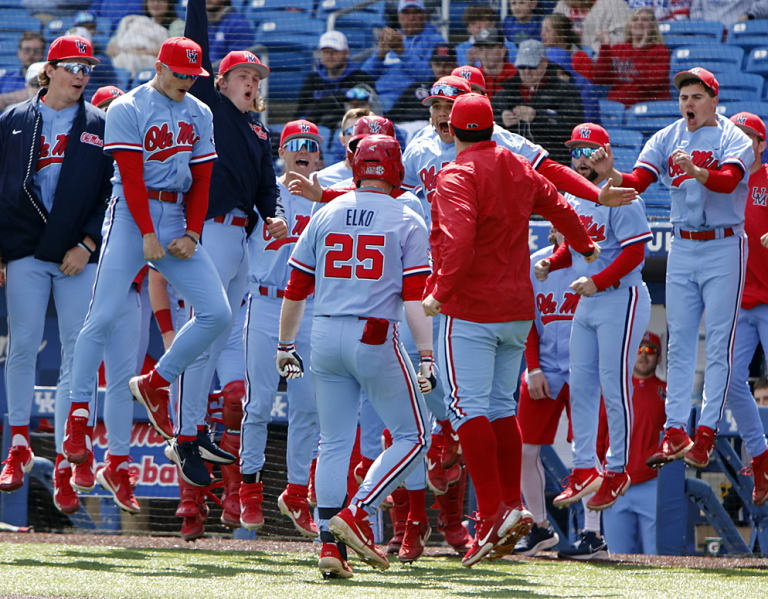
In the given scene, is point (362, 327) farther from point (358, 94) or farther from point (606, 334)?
point (358, 94)

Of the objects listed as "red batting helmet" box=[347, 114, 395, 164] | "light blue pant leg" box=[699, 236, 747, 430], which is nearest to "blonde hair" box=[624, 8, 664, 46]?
"light blue pant leg" box=[699, 236, 747, 430]

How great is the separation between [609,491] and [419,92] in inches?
218

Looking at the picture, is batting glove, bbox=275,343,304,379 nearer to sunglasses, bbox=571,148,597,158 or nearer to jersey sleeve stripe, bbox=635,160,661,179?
sunglasses, bbox=571,148,597,158

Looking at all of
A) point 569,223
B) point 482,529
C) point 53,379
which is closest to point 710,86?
point 569,223

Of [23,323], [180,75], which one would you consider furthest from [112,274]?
[180,75]

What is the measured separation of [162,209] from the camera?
19.1 ft

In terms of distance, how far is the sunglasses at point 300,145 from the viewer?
7.10m

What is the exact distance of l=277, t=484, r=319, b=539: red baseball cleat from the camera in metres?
6.60

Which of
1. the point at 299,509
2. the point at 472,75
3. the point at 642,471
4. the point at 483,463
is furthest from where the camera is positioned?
the point at 642,471

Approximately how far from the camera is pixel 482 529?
4973 millimetres

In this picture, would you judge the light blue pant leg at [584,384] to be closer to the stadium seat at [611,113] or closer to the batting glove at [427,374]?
the batting glove at [427,374]

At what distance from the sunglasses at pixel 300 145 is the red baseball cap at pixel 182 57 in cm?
148

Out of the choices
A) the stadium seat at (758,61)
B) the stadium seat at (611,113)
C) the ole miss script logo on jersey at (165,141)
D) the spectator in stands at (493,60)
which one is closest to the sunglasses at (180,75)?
the ole miss script logo on jersey at (165,141)

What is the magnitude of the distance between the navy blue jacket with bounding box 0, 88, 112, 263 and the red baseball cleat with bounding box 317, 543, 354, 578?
7.79ft
